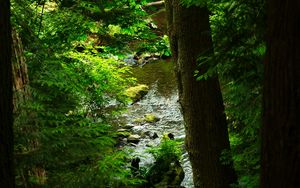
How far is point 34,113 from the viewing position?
12.7 ft

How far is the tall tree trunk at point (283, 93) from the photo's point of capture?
7.46 ft

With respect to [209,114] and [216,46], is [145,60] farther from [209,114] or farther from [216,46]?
[216,46]

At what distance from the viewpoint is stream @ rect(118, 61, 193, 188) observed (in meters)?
10.8

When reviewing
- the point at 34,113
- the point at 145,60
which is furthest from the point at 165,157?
the point at 145,60

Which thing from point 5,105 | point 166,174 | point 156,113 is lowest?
point 166,174

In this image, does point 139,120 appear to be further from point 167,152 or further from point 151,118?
point 167,152

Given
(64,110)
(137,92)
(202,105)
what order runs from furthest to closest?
(137,92), (202,105), (64,110)

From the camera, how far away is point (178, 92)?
5676 mm

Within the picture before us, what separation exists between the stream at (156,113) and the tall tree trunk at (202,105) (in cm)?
399

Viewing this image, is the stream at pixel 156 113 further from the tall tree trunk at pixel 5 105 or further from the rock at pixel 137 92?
the tall tree trunk at pixel 5 105

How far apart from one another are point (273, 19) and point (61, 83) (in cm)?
293

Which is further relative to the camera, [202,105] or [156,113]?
[156,113]

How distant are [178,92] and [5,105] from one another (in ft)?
10.6

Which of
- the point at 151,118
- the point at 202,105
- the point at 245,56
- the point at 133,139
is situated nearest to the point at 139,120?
the point at 151,118
